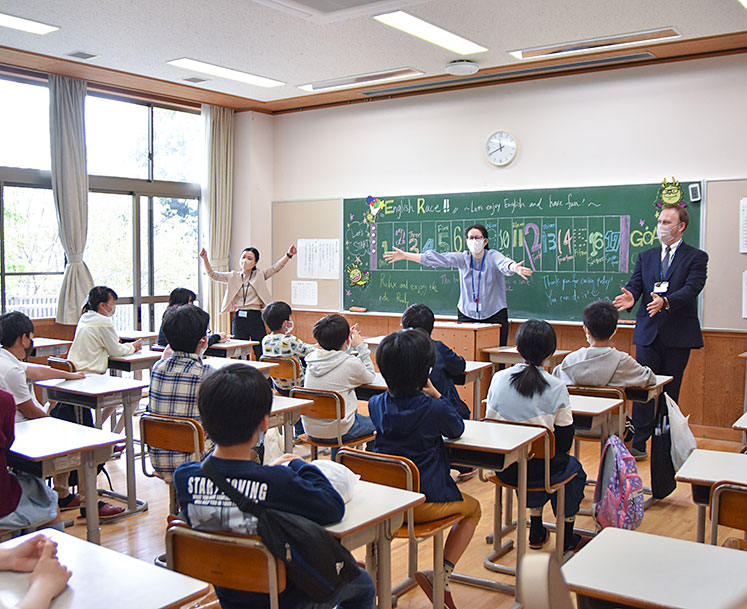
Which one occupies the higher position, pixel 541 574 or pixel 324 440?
pixel 541 574

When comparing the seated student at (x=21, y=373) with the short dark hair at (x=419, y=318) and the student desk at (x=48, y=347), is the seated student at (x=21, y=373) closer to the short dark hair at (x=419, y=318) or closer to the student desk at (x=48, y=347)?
the short dark hair at (x=419, y=318)

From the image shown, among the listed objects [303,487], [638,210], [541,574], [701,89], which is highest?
[701,89]

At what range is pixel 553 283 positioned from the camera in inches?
260

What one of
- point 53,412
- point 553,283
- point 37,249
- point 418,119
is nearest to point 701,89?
point 553,283

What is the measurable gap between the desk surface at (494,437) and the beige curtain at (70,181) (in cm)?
494

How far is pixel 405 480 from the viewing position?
102 inches

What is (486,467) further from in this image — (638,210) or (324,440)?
(638,210)

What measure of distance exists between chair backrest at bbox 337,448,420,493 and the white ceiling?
122 inches

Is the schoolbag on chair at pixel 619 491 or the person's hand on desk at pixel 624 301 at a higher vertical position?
the person's hand on desk at pixel 624 301

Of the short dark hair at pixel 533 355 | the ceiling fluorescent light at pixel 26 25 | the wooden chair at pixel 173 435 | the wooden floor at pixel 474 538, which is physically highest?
the ceiling fluorescent light at pixel 26 25

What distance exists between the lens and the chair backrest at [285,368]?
15.9 ft

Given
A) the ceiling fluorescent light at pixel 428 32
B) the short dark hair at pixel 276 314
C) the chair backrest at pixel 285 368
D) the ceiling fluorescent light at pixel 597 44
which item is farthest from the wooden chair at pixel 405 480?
the ceiling fluorescent light at pixel 597 44

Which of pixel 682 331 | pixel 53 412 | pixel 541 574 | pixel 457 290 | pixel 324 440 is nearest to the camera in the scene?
pixel 541 574

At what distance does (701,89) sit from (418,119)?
268 cm
